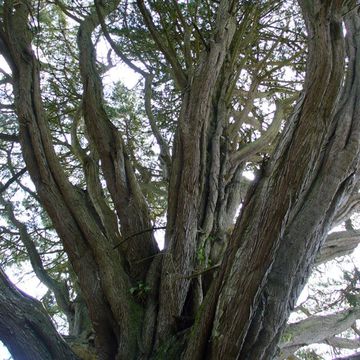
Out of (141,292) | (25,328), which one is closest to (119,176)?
(141,292)

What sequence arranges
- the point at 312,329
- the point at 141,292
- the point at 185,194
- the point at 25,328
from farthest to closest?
the point at 312,329
the point at 185,194
the point at 141,292
the point at 25,328

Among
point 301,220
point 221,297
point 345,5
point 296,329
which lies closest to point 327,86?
point 345,5

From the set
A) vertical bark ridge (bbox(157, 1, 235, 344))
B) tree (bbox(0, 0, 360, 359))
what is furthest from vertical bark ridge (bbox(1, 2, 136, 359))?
vertical bark ridge (bbox(157, 1, 235, 344))

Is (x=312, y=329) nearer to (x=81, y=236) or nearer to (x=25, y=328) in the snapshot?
(x=81, y=236)

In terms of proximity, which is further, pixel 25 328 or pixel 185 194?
pixel 185 194

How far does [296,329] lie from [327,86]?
1.71 metres

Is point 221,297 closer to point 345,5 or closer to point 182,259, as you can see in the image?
point 182,259

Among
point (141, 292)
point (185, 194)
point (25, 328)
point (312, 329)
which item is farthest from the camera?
point (312, 329)

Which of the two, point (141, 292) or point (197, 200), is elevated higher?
point (197, 200)

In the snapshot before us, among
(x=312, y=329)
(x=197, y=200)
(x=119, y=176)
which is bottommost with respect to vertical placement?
(x=312, y=329)

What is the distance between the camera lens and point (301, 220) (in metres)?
1.70

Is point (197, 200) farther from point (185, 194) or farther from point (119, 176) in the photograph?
point (119, 176)

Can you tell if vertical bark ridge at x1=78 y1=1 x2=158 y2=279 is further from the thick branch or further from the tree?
the thick branch

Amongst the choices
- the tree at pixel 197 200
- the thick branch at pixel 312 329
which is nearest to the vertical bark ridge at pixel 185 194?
the tree at pixel 197 200
